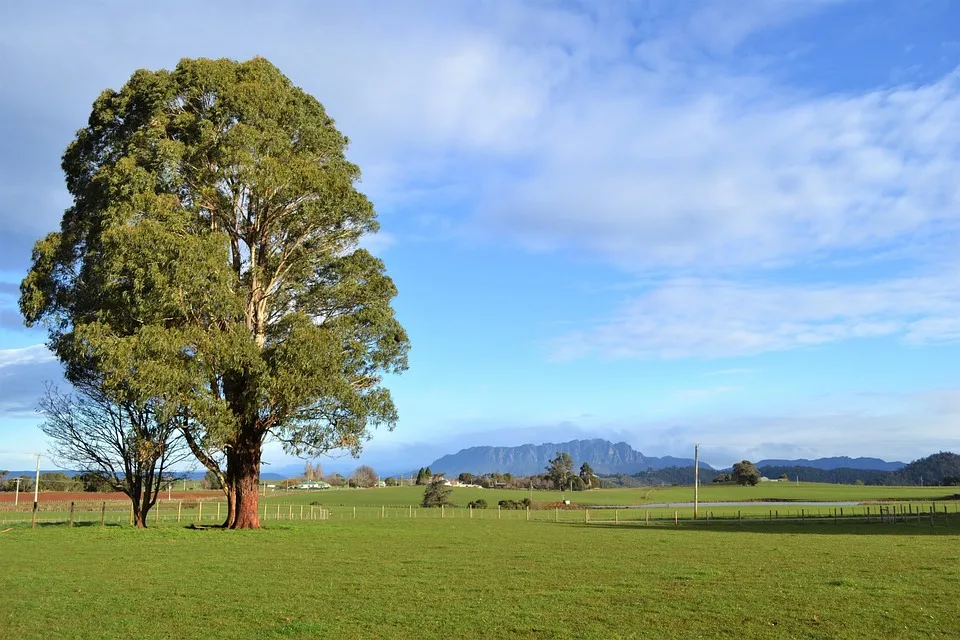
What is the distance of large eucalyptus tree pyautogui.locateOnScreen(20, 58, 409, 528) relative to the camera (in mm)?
27453

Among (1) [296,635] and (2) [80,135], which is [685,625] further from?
(2) [80,135]

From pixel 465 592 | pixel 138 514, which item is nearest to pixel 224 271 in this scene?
pixel 138 514

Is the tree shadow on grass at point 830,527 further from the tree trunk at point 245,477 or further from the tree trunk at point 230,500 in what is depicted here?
the tree trunk at point 230,500

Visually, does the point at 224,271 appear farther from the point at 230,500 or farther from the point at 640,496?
the point at 640,496

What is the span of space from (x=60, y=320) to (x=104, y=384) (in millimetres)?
5377

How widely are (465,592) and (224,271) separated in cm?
1786

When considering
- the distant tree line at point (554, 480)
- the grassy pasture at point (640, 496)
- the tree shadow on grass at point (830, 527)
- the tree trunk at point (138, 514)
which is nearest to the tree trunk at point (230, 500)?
the tree trunk at point (138, 514)

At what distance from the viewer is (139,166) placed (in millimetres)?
29703

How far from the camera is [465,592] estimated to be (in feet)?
48.2

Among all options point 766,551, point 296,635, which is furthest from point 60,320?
point 766,551

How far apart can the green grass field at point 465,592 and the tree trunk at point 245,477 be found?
6457mm

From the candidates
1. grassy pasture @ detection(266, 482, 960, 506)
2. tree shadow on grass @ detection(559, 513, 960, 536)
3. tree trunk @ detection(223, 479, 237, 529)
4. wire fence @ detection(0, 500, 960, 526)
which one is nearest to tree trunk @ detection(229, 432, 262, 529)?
tree trunk @ detection(223, 479, 237, 529)

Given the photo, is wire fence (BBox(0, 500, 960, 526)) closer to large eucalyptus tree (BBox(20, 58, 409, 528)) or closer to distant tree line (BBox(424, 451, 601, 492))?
large eucalyptus tree (BBox(20, 58, 409, 528))

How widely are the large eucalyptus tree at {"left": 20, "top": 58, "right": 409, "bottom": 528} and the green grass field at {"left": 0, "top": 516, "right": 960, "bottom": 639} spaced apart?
6.23m
